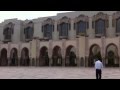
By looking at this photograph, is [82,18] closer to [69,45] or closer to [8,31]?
[69,45]

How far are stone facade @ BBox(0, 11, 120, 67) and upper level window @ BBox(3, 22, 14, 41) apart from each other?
1.24 metres

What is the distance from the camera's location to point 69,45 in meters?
44.8

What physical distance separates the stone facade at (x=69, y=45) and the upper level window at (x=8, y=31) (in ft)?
4.06

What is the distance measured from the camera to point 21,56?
52.3 metres

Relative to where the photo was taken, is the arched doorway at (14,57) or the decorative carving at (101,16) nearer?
the decorative carving at (101,16)

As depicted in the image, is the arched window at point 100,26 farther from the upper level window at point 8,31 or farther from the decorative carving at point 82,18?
the upper level window at point 8,31

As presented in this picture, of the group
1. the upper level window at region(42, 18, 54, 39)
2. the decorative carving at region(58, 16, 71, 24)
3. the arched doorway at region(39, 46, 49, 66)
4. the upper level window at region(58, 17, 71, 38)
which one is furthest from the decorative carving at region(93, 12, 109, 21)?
the arched doorway at region(39, 46, 49, 66)

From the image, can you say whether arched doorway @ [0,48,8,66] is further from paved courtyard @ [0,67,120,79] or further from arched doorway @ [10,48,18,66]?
paved courtyard @ [0,67,120,79]

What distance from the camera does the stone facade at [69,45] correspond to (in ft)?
137

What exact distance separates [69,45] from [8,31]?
2019cm

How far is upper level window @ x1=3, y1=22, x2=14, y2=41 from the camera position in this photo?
59.2m

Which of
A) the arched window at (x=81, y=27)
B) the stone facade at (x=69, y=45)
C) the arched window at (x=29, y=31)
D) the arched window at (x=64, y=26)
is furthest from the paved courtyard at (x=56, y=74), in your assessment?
the arched window at (x=29, y=31)
